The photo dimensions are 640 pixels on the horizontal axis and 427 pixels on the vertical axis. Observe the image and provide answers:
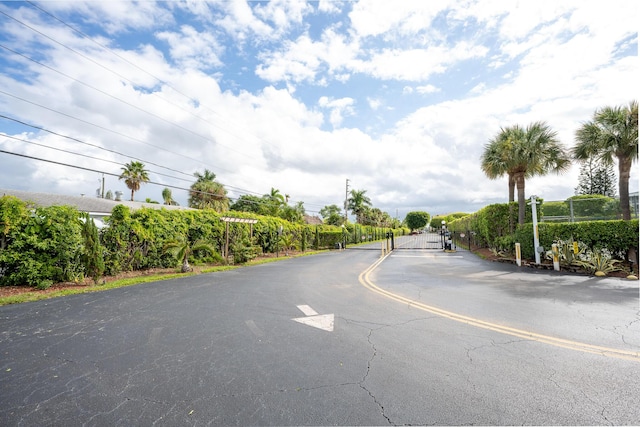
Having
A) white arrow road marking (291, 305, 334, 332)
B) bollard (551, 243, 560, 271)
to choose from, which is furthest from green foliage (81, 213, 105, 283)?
bollard (551, 243, 560, 271)

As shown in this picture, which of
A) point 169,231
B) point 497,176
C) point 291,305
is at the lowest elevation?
point 291,305

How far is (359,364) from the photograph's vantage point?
11.1ft

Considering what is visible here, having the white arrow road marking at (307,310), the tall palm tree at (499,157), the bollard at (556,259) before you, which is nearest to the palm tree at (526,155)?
the tall palm tree at (499,157)

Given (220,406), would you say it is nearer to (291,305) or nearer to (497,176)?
(291,305)

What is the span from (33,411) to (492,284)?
9332 mm

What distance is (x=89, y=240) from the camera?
9.16 m

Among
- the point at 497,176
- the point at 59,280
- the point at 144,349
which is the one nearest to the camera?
the point at 144,349

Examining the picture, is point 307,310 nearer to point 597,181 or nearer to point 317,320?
point 317,320

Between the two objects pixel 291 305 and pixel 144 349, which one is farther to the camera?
pixel 291 305

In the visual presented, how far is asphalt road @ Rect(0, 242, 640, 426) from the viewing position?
8.21ft

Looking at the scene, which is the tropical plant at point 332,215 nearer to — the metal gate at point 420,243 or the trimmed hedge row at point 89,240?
the metal gate at point 420,243

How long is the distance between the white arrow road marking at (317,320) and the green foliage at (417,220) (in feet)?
363

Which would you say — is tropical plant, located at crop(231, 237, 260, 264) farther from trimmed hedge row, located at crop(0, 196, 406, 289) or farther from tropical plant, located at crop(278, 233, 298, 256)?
tropical plant, located at crop(278, 233, 298, 256)

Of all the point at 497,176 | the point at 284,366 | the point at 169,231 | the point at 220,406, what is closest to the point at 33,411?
the point at 220,406
